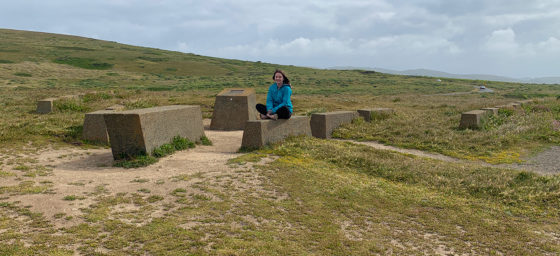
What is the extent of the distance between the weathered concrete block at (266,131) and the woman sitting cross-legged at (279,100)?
0.68ft

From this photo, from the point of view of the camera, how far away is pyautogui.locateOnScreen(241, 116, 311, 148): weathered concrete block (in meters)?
8.70

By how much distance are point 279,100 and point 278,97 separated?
0.28 ft

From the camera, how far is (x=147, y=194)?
17.9 feet

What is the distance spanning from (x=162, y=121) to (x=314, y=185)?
12.7 ft

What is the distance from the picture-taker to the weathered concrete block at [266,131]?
8703 mm

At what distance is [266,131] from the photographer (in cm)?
882

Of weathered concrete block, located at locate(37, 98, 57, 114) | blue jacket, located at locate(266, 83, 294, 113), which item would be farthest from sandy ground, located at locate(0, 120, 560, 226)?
weathered concrete block, located at locate(37, 98, 57, 114)

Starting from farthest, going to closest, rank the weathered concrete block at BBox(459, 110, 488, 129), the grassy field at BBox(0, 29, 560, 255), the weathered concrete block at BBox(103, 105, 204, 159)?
the weathered concrete block at BBox(459, 110, 488, 129) → the weathered concrete block at BBox(103, 105, 204, 159) → the grassy field at BBox(0, 29, 560, 255)

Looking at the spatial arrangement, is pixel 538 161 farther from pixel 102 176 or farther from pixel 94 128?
pixel 94 128

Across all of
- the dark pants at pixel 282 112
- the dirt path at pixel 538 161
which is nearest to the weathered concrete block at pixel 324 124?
the dirt path at pixel 538 161

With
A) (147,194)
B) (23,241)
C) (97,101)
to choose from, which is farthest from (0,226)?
(97,101)

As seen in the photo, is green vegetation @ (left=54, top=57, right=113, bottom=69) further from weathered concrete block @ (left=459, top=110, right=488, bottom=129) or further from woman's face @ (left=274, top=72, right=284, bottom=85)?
weathered concrete block @ (left=459, top=110, right=488, bottom=129)

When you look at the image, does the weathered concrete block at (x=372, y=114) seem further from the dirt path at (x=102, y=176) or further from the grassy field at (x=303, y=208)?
the dirt path at (x=102, y=176)

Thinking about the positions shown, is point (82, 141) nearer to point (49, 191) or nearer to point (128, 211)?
point (49, 191)
